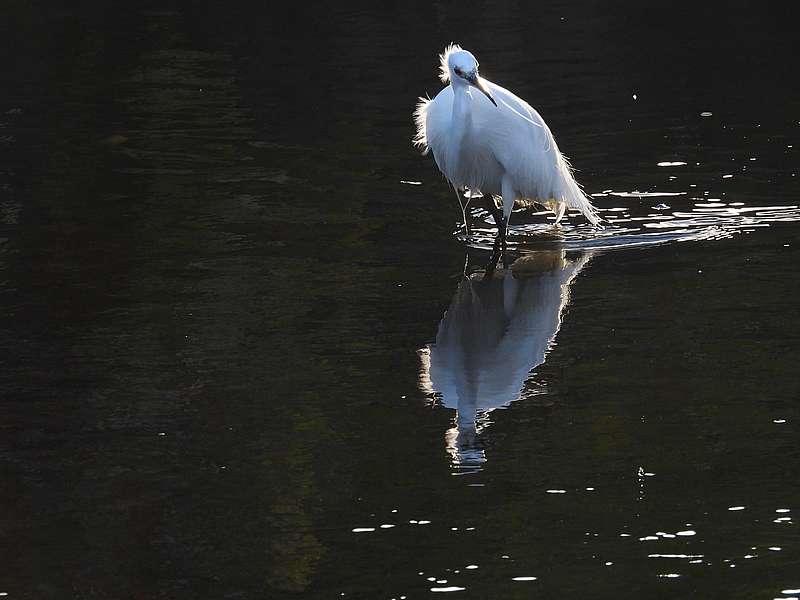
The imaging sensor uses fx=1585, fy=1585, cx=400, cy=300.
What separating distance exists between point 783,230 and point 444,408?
385cm

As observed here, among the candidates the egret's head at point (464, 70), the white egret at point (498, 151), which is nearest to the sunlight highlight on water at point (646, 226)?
the white egret at point (498, 151)

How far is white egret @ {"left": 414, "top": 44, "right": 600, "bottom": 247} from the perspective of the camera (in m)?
10.2

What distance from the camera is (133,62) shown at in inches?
682

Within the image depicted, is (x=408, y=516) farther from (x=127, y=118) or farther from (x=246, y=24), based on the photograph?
Answer: (x=246, y=24)

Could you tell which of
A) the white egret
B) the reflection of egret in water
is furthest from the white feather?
the reflection of egret in water

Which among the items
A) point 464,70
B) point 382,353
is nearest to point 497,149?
point 464,70

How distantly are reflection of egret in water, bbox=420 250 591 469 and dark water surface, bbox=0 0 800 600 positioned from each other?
0.02 meters

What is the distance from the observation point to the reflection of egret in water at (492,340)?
688 cm

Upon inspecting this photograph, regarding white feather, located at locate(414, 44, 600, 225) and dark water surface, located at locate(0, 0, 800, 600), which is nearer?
dark water surface, located at locate(0, 0, 800, 600)

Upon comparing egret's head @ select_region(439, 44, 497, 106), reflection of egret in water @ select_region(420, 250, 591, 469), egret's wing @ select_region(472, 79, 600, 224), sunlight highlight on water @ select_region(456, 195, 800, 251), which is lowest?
reflection of egret in water @ select_region(420, 250, 591, 469)

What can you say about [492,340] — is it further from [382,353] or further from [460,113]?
[460,113]

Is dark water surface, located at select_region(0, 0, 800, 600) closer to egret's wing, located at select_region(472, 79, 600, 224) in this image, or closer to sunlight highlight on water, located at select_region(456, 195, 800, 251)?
sunlight highlight on water, located at select_region(456, 195, 800, 251)

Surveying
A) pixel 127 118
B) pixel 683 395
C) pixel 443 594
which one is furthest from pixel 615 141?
pixel 443 594

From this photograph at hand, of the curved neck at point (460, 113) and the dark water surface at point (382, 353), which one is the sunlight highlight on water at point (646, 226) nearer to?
the dark water surface at point (382, 353)
